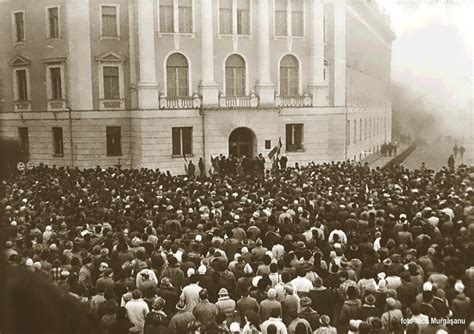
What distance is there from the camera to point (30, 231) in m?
15.8

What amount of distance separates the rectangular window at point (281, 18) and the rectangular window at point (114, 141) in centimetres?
1371

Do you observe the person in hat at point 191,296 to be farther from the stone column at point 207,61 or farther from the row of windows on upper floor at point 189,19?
the row of windows on upper floor at point 189,19

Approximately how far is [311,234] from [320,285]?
4767mm

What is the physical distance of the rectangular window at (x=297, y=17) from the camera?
138ft

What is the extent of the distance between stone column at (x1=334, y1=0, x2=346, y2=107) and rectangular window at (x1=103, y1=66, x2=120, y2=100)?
55.3ft

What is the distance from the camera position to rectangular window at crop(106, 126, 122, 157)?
39312 millimetres

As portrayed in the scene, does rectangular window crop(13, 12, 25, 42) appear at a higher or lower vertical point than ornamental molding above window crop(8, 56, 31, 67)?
higher

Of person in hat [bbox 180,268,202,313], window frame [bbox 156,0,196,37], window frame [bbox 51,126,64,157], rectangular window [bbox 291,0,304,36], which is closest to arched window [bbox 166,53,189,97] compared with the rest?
window frame [bbox 156,0,196,37]

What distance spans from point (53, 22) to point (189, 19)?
30.6 ft

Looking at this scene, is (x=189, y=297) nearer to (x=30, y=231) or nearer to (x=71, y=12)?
(x=30, y=231)

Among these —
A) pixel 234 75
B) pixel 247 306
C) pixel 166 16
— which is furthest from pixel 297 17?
pixel 247 306

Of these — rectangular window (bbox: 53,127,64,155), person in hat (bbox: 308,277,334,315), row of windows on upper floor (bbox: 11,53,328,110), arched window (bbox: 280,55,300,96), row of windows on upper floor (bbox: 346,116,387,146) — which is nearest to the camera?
person in hat (bbox: 308,277,334,315)

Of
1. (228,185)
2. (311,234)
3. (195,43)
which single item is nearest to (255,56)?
(195,43)

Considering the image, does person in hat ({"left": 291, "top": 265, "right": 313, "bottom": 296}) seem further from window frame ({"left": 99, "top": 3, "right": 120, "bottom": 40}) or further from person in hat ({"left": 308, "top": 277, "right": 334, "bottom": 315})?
window frame ({"left": 99, "top": 3, "right": 120, "bottom": 40})
